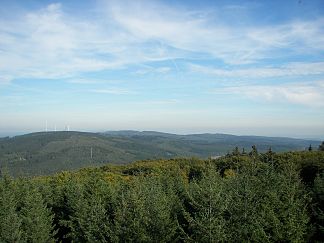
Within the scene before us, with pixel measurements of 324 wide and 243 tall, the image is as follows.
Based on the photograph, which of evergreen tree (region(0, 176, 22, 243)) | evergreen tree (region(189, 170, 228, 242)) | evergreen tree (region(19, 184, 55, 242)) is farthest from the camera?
evergreen tree (region(19, 184, 55, 242))

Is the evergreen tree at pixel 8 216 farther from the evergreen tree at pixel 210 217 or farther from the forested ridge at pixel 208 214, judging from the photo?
the evergreen tree at pixel 210 217

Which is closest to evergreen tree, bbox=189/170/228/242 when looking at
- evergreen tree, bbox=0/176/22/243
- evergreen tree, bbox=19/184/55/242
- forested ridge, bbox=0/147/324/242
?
forested ridge, bbox=0/147/324/242

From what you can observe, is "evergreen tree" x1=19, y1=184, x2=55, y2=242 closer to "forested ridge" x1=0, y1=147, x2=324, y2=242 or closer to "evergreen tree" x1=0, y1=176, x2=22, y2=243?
"forested ridge" x1=0, y1=147, x2=324, y2=242

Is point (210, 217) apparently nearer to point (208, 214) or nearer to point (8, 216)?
point (208, 214)

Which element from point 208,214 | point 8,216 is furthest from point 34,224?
point 208,214

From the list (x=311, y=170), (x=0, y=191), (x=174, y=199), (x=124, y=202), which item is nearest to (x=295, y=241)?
(x=124, y=202)

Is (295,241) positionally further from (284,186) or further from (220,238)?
(284,186)

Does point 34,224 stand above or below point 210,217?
below

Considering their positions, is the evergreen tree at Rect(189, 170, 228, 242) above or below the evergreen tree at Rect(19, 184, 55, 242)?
above

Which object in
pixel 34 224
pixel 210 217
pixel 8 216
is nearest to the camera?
pixel 210 217

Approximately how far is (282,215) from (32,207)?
81.6 ft

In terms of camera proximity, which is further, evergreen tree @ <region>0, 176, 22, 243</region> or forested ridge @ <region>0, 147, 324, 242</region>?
evergreen tree @ <region>0, 176, 22, 243</region>

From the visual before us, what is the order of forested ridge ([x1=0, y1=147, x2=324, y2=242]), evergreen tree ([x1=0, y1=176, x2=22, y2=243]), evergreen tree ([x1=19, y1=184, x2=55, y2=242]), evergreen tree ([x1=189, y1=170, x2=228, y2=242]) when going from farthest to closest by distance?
evergreen tree ([x1=19, y1=184, x2=55, y2=242]), evergreen tree ([x1=0, y1=176, x2=22, y2=243]), forested ridge ([x1=0, y1=147, x2=324, y2=242]), evergreen tree ([x1=189, y1=170, x2=228, y2=242])

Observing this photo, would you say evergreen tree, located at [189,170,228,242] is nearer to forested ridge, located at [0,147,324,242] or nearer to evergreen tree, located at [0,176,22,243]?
forested ridge, located at [0,147,324,242]
